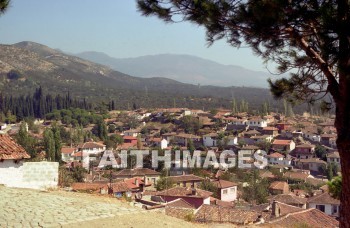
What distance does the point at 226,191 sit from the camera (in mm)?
30438

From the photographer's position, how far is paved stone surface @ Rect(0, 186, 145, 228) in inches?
261

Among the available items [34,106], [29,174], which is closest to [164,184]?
[29,174]

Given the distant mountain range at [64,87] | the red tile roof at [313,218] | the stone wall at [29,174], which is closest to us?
the stone wall at [29,174]

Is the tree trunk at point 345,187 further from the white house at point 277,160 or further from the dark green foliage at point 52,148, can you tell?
the white house at point 277,160

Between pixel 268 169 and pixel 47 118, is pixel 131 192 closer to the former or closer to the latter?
pixel 268 169

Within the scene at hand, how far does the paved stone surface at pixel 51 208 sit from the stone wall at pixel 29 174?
2.76 feet

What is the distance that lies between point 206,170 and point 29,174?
30.5 meters

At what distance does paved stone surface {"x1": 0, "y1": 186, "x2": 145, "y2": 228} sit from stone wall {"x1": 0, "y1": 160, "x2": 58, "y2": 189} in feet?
2.76

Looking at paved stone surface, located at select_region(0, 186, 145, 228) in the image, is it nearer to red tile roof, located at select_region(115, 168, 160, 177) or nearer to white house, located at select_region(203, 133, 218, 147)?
red tile roof, located at select_region(115, 168, 160, 177)

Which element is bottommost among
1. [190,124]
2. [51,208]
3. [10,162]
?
[190,124]

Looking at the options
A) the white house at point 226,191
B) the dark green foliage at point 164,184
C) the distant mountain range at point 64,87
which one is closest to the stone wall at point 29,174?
the dark green foliage at point 164,184

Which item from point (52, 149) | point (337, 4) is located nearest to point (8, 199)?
point (337, 4)

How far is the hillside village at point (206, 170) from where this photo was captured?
58.1ft

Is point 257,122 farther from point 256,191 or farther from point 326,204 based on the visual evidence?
point 326,204
